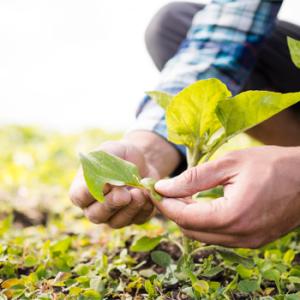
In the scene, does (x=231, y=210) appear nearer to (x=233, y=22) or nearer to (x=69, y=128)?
(x=233, y=22)

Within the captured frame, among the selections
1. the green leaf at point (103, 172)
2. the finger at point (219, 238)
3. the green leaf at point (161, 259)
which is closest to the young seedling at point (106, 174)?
the green leaf at point (103, 172)

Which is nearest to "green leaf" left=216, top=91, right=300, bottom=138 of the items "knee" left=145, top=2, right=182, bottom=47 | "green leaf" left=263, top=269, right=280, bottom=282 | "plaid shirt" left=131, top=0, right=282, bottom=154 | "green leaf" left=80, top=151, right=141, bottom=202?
"green leaf" left=80, top=151, right=141, bottom=202

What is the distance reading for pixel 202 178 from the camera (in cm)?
95

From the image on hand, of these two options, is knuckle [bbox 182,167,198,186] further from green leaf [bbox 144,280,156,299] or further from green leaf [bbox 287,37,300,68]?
green leaf [bbox 287,37,300,68]

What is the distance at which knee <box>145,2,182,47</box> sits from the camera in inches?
81.0

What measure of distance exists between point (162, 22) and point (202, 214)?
130cm

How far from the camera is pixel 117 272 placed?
3.93 ft

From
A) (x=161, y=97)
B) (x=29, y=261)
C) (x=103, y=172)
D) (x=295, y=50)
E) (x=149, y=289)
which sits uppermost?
(x=295, y=50)

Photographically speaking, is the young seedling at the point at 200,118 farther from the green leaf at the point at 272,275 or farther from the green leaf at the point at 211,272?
the green leaf at the point at 272,275

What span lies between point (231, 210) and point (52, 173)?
2.02m

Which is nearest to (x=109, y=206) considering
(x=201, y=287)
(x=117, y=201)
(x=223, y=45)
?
(x=117, y=201)

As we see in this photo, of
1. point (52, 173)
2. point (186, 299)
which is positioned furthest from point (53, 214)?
point (186, 299)

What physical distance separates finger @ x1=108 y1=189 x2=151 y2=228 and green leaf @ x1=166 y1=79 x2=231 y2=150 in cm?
14

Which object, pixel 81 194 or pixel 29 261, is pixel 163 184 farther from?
pixel 29 261
